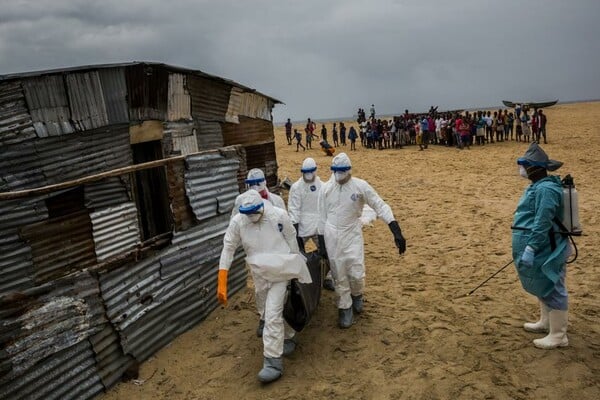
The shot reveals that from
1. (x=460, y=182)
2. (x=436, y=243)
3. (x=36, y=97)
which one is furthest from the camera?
(x=460, y=182)

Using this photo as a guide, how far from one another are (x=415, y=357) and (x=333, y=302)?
A: 1.77m

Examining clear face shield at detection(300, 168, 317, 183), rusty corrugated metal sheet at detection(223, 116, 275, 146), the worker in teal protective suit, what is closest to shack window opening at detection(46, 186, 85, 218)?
clear face shield at detection(300, 168, 317, 183)

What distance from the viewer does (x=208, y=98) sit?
825 centimetres

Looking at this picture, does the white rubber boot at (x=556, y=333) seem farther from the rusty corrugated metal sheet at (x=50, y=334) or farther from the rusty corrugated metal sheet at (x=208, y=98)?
the rusty corrugated metal sheet at (x=208, y=98)

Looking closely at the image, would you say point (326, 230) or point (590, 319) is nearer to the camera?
point (590, 319)

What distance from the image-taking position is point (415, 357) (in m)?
5.00

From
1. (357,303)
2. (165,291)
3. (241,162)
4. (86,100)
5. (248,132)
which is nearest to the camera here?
(86,100)

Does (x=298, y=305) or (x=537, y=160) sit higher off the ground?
(x=537, y=160)

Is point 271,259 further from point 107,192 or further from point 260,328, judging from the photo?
point 107,192

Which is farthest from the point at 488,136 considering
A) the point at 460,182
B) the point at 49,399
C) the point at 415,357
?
the point at 49,399

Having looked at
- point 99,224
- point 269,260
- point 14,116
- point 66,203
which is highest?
point 14,116

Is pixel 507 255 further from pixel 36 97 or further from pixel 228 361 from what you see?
pixel 36 97

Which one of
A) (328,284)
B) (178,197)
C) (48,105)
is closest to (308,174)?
(328,284)

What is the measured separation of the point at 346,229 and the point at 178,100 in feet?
11.4
